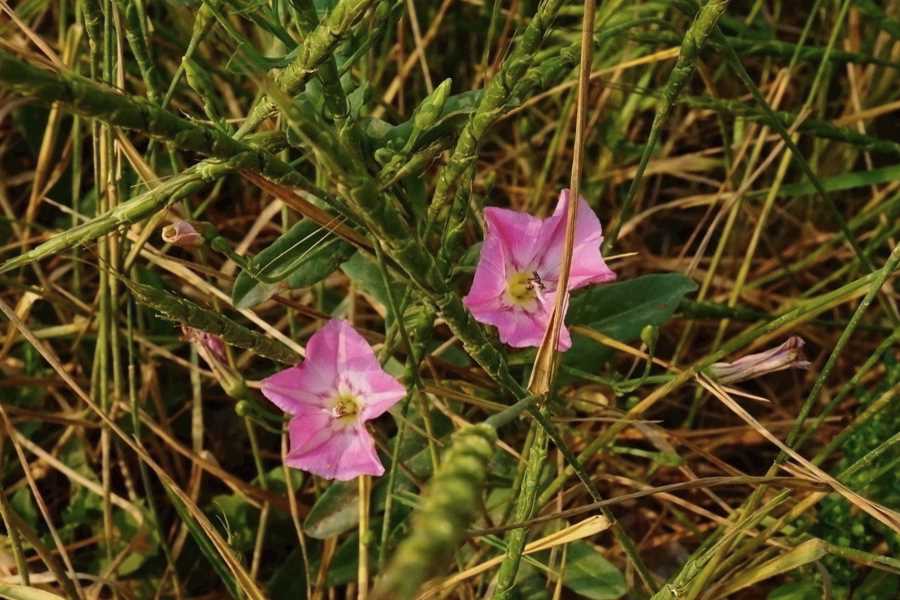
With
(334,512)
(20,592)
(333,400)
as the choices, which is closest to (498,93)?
(333,400)

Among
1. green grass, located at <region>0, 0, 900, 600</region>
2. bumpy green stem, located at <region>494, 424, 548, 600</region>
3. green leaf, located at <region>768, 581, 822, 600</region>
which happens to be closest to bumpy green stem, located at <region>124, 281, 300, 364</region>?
green grass, located at <region>0, 0, 900, 600</region>

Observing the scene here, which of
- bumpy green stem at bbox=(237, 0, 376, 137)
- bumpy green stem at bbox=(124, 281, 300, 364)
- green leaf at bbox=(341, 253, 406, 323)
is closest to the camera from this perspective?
bumpy green stem at bbox=(237, 0, 376, 137)

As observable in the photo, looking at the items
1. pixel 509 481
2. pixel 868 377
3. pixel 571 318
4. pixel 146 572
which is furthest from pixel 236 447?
pixel 868 377

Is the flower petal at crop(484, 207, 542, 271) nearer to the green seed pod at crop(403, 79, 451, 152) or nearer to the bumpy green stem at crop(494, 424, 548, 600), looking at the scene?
the green seed pod at crop(403, 79, 451, 152)

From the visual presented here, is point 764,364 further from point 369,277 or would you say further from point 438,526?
point 438,526

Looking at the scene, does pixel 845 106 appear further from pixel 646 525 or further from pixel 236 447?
pixel 236 447

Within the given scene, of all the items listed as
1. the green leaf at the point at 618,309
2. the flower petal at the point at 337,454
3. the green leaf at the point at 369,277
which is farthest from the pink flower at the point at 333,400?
the green leaf at the point at 618,309
